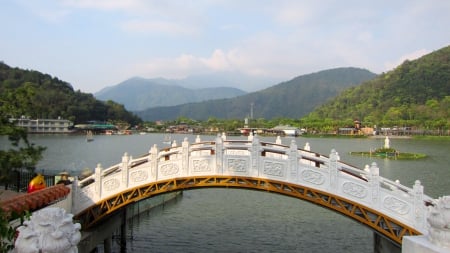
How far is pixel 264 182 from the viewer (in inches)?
445

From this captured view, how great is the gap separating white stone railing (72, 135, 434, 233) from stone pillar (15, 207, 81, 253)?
7.84 metres

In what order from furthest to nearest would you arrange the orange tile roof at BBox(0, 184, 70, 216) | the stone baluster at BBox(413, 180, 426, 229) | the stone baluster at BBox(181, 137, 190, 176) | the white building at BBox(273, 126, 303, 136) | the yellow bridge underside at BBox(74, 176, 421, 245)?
the white building at BBox(273, 126, 303, 136) → the stone baluster at BBox(181, 137, 190, 176) → the yellow bridge underside at BBox(74, 176, 421, 245) → the stone baluster at BBox(413, 180, 426, 229) → the orange tile roof at BBox(0, 184, 70, 216)

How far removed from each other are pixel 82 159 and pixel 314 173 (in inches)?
1703

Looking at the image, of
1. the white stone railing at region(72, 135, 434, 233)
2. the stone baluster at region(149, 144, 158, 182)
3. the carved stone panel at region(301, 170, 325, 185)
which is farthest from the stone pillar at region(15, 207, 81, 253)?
the stone baluster at region(149, 144, 158, 182)

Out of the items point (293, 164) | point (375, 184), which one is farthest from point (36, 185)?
point (375, 184)

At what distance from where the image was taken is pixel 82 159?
49.2 metres

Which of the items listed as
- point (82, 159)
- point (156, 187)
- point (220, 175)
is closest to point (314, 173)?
point (220, 175)

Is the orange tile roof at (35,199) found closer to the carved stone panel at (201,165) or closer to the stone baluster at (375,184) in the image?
the carved stone panel at (201,165)

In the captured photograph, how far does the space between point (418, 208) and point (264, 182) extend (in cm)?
391

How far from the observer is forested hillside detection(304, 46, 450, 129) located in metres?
110

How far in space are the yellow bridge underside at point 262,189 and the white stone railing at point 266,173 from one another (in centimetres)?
14

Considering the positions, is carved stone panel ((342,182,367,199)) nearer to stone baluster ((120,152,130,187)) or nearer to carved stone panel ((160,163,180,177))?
carved stone panel ((160,163,180,177))

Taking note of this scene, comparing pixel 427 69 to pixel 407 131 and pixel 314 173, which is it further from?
pixel 314 173

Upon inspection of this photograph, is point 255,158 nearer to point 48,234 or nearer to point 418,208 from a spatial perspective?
point 418,208
